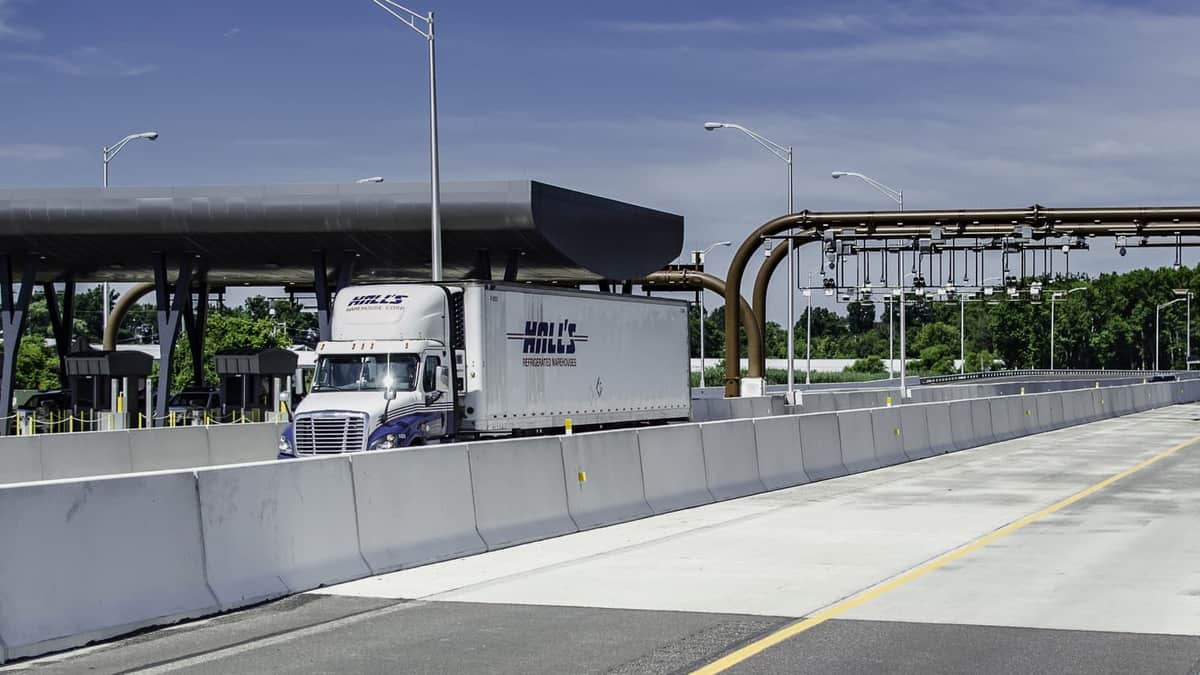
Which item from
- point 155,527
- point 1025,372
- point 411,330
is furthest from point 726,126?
point 1025,372

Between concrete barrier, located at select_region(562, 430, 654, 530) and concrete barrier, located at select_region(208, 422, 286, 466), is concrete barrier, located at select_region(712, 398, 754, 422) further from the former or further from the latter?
concrete barrier, located at select_region(562, 430, 654, 530)

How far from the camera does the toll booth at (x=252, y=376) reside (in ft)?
153

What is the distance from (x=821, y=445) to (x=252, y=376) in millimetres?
26114

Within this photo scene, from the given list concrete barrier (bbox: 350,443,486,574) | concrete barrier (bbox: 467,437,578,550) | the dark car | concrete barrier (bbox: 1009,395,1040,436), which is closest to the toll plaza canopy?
the dark car

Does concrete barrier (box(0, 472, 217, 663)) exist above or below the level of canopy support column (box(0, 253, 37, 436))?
below

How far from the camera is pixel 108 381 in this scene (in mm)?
47969

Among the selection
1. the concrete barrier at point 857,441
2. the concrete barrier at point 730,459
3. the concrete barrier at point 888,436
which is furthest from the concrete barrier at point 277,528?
the concrete barrier at point 888,436

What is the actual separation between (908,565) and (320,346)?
13.5 m

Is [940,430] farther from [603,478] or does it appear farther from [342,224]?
[342,224]

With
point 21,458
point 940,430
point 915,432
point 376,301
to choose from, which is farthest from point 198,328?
point 376,301

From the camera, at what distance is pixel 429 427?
25266 mm

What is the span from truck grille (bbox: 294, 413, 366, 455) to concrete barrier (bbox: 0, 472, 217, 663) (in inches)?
451

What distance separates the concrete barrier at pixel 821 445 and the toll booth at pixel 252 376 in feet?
74.5

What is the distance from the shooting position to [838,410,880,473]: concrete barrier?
27.6 metres
